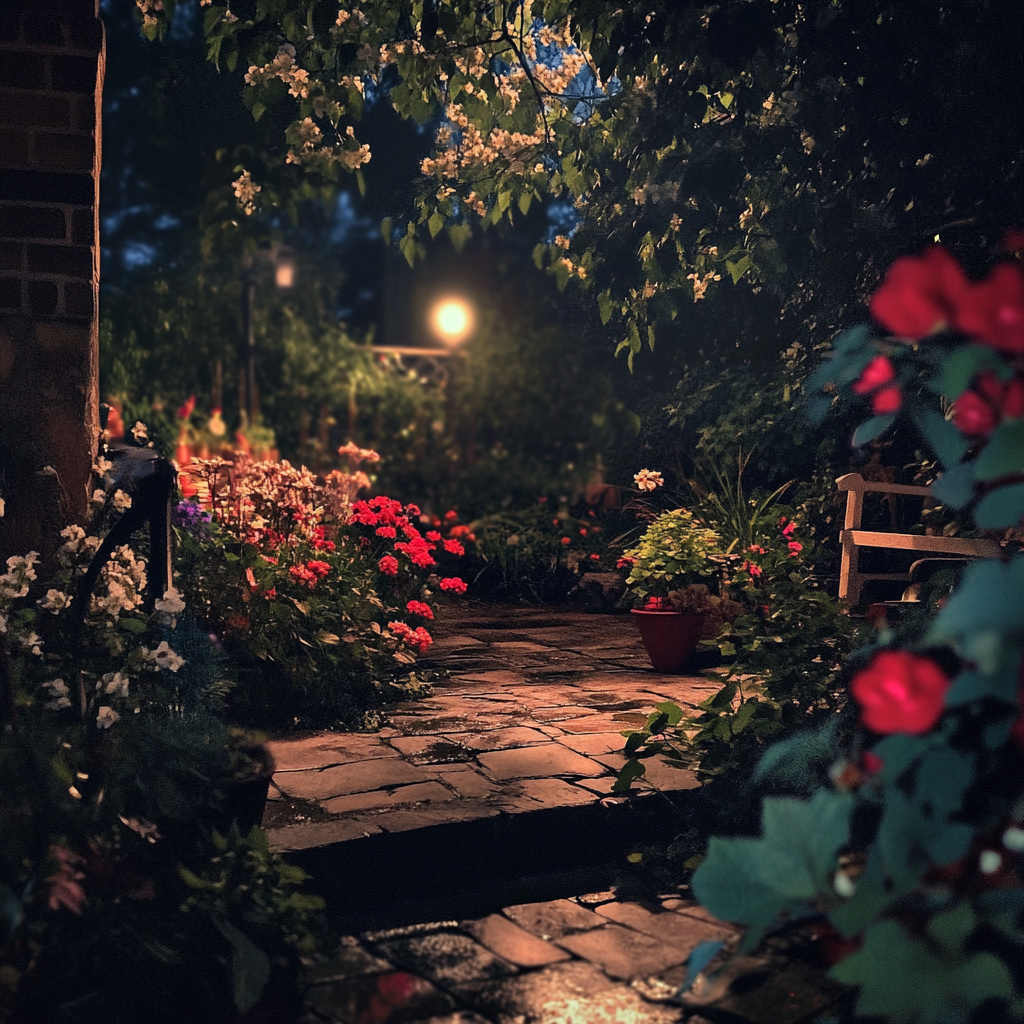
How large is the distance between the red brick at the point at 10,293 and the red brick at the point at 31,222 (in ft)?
0.43

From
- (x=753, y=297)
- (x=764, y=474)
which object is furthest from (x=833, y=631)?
(x=753, y=297)

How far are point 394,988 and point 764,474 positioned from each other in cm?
733

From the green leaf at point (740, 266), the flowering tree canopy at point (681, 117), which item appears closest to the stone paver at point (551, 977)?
the flowering tree canopy at point (681, 117)

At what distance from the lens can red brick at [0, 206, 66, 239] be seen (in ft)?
11.7

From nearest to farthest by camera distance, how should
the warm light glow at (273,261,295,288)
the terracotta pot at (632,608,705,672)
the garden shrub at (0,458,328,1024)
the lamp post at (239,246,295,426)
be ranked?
the garden shrub at (0,458,328,1024) < the terracotta pot at (632,608,705,672) < the lamp post at (239,246,295,426) < the warm light glow at (273,261,295,288)

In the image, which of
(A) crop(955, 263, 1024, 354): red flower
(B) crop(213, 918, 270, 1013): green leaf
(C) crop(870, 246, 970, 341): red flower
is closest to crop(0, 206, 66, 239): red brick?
(B) crop(213, 918, 270, 1013): green leaf

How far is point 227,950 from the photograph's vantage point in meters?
2.91

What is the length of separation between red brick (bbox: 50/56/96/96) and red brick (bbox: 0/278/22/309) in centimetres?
59

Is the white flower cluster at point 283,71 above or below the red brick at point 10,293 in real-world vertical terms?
above

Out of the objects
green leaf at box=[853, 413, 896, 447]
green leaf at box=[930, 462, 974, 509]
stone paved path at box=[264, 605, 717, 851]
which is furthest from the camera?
stone paved path at box=[264, 605, 717, 851]

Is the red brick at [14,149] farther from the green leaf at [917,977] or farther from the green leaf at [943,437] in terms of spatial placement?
the green leaf at [917,977]

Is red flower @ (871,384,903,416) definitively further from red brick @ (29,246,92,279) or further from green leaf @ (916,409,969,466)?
red brick @ (29,246,92,279)

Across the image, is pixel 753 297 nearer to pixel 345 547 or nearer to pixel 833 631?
pixel 345 547

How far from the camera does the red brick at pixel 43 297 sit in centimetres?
361
